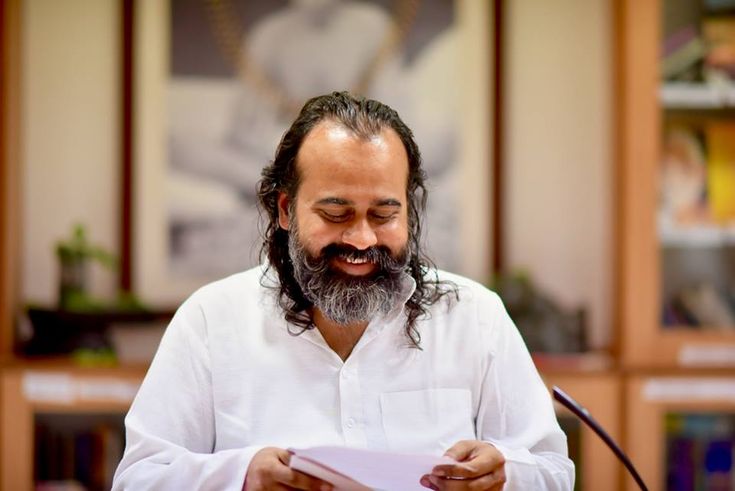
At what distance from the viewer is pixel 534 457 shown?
178 centimetres

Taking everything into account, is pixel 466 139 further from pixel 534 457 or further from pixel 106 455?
pixel 534 457

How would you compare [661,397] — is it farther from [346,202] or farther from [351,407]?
[346,202]

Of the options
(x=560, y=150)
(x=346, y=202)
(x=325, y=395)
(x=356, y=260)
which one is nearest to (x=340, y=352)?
(x=325, y=395)

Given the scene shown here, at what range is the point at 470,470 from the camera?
1611 millimetres

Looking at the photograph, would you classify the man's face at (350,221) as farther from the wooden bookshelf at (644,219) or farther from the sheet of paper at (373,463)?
the wooden bookshelf at (644,219)

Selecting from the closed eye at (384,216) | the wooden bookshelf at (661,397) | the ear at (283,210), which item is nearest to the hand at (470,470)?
the closed eye at (384,216)

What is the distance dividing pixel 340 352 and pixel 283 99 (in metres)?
2.01

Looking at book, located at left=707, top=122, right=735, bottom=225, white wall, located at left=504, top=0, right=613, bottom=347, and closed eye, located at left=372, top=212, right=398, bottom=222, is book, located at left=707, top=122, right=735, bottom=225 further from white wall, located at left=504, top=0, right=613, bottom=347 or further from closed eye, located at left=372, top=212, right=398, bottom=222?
closed eye, located at left=372, top=212, right=398, bottom=222

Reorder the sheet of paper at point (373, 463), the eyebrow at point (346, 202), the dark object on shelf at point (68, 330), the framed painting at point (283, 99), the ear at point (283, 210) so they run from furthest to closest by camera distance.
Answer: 1. the framed painting at point (283, 99)
2. the dark object on shelf at point (68, 330)
3. the ear at point (283, 210)
4. the eyebrow at point (346, 202)
5. the sheet of paper at point (373, 463)

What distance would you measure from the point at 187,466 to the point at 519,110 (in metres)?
2.39

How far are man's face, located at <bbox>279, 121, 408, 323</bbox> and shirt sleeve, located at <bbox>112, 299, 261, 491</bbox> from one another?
246mm

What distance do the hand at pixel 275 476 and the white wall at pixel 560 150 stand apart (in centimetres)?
225

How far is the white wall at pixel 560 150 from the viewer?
3.77 m

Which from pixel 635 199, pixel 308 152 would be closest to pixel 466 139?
pixel 635 199
